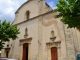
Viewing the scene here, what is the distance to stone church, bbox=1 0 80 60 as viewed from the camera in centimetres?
1484

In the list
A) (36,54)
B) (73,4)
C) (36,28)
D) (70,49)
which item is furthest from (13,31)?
(73,4)

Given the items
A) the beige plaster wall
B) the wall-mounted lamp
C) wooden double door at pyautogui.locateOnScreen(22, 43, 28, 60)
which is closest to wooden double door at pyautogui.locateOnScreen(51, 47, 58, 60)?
the wall-mounted lamp

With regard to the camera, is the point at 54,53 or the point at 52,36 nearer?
the point at 54,53

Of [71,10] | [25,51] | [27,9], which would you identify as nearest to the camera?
[71,10]

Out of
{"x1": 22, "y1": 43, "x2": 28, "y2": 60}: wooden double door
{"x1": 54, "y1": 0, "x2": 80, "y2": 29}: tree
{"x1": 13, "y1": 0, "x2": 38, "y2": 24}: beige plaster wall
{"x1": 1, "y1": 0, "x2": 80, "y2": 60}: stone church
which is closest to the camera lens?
{"x1": 54, "y1": 0, "x2": 80, "y2": 29}: tree

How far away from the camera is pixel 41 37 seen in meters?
17.3

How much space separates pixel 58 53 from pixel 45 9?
6.32 m

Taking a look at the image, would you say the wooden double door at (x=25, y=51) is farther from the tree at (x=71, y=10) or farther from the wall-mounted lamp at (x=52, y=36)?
the tree at (x=71, y=10)

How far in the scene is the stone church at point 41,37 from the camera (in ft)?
48.7

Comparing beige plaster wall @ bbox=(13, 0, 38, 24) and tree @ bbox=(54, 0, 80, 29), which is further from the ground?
beige plaster wall @ bbox=(13, 0, 38, 24)

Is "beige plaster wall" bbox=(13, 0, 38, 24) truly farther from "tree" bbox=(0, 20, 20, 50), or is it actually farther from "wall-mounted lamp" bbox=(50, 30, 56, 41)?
"wall-mounted lamp" bbox=(50, 30, 56, 41)

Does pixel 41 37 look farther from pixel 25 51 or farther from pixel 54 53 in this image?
pixel 25 51

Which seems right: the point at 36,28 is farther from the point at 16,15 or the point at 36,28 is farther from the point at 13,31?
the point at 16,15

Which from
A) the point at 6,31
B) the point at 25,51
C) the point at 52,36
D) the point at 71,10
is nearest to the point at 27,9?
the point at 6,31
